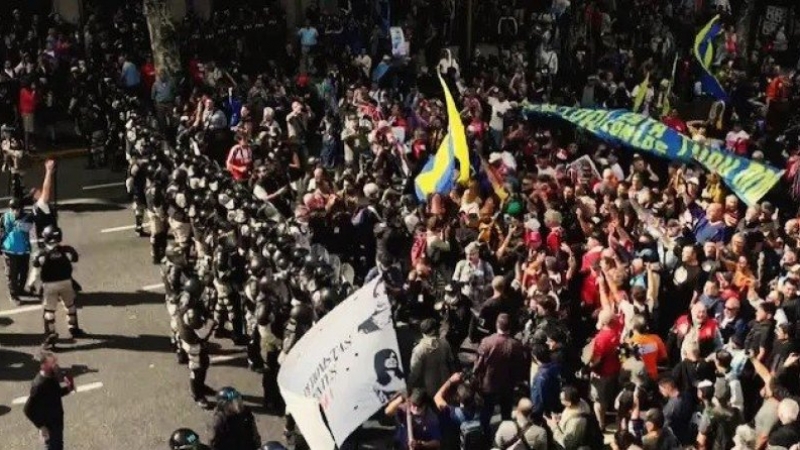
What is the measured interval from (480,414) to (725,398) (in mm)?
2299

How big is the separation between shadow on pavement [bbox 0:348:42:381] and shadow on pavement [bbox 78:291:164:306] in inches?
59.4

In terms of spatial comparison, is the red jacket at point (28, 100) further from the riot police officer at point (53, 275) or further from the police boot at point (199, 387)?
the police boot at point (199, 387)

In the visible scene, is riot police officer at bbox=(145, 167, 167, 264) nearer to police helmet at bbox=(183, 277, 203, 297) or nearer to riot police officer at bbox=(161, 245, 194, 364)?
riot police officer at bbox=(161, 245, 194, 364)

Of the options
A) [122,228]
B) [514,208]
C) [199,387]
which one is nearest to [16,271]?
[122,228]

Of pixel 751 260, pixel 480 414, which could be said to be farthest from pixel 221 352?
pixel 751 260

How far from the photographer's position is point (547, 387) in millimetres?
9609

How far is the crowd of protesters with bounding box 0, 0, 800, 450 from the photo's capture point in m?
9.48

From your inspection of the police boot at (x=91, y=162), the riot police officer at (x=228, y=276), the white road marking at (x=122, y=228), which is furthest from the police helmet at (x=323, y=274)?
the police boot at (x=91, y=162)

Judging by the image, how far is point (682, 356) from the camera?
32.0ft

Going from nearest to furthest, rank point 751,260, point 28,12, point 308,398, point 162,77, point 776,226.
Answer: point 308,398 → point 751,260 → point 776,226 → point 162,77 → point 28,12

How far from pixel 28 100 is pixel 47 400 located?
10.3 m

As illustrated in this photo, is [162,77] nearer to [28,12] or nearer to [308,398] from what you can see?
[28,12]

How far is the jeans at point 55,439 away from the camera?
33.3ft

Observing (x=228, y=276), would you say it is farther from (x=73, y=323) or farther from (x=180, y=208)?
(x=73, y=323)
